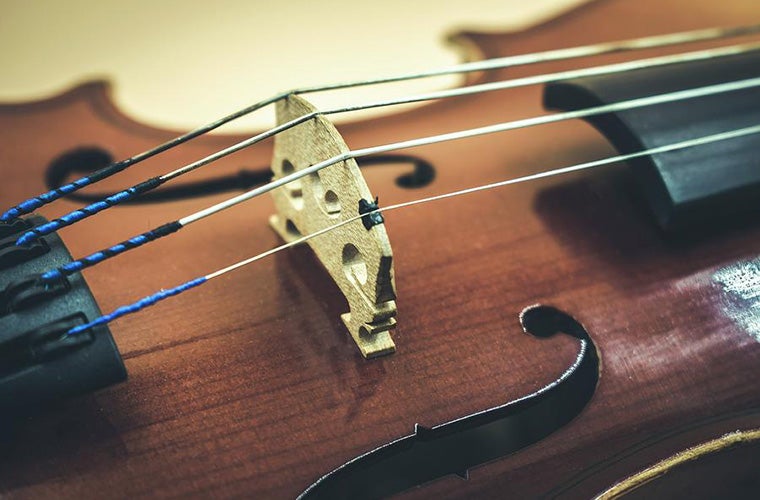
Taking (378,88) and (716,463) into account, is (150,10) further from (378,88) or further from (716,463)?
(716,463)

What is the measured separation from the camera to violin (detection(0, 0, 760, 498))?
0.59m

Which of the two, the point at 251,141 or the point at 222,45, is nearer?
the point at 251,141

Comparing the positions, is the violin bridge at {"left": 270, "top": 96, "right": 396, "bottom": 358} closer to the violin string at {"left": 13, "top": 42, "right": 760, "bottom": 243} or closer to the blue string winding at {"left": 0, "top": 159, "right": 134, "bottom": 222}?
the violin string at {"left": 13, "top": 42, "right": 760, "bottom": 243}

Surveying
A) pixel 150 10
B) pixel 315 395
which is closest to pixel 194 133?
pixel 315 395

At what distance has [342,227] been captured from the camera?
0.65 m

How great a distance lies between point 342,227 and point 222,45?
2.48 feet

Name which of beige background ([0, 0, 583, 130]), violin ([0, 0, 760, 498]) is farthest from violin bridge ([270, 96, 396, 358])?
beige background ([0, 0, 583, 130])

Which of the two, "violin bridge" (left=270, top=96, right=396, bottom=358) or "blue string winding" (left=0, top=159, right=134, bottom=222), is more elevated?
"blue string winding" (left=0, top=159, right=134, bottom=222)

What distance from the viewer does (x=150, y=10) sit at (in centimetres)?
137

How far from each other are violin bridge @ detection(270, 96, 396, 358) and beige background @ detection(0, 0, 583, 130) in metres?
0.41

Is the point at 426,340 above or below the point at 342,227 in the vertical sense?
below

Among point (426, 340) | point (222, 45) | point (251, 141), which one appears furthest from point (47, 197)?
point (222, 45)

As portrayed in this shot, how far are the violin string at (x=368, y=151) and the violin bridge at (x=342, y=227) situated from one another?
14 mm

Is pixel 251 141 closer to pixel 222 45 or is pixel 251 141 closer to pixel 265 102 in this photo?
pixel 265 102
